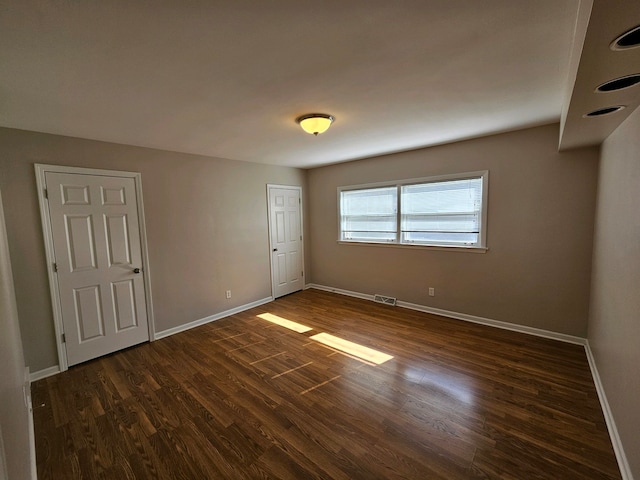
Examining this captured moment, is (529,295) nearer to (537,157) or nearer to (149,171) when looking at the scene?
(537,157)

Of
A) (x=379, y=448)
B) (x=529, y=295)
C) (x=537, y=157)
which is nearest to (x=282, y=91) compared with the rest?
(x=379, y=448)

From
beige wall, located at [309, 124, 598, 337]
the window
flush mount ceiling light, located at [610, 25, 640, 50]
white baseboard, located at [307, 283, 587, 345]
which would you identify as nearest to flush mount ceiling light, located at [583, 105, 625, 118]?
flush mount ceiling light, located at [610, 25, 640, 50]

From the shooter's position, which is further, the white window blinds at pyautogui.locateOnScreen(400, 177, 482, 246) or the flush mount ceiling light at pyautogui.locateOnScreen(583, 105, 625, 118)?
the white window blinds at pyautogui.locateOnScreen(400, 177, 482, 246)

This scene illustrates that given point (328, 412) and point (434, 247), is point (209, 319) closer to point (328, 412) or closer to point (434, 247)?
point (328, 412)

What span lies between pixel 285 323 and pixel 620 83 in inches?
149

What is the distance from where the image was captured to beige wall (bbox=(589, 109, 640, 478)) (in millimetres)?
1509

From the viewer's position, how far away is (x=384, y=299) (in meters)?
4.49

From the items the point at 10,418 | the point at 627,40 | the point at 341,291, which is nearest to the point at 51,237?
the point at 10,418

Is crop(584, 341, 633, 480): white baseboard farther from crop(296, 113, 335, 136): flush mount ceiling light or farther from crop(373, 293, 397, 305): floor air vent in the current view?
crop(296, 113, 335, 136): flush mount ceiling light

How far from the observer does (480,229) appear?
Result: 3.48m

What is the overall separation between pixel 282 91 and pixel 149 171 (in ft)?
7.67

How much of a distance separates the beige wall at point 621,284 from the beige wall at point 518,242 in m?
0.42

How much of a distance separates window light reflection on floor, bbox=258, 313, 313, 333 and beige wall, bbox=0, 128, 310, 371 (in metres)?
0.60

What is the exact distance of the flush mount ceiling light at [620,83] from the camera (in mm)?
1314
